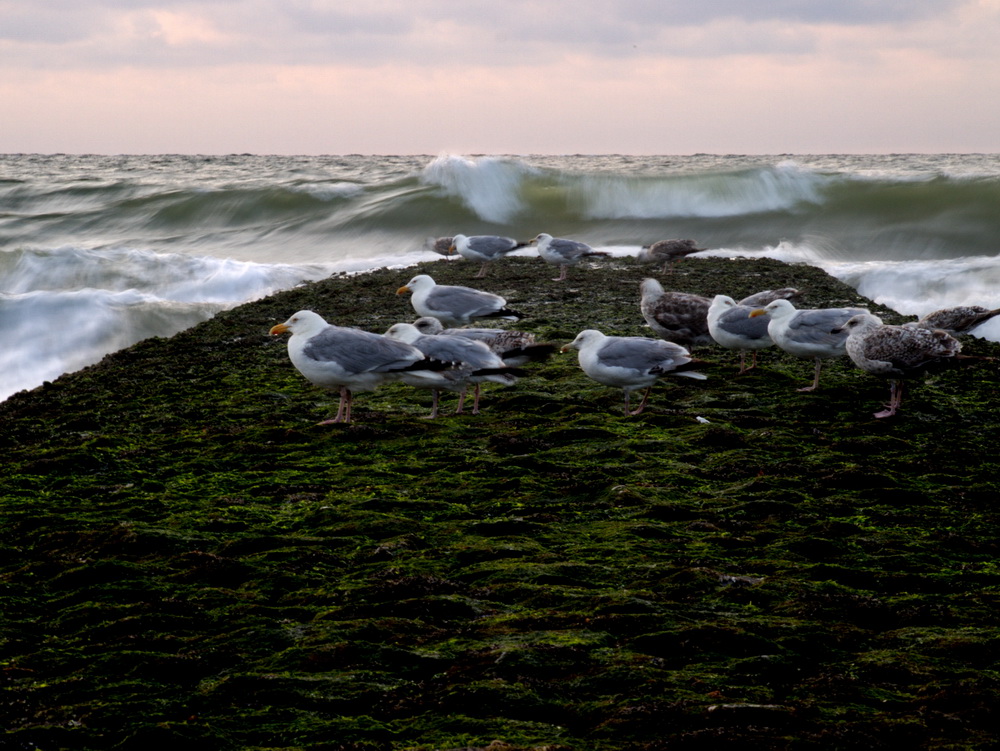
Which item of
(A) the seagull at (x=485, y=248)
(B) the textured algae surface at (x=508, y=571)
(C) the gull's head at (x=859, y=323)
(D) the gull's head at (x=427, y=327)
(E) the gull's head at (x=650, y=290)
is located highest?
(A) the seagull at (x=485, y=248)

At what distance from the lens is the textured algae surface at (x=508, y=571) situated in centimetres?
343

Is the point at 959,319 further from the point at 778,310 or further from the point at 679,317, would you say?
the point at 679,317

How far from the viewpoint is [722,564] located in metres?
4.91

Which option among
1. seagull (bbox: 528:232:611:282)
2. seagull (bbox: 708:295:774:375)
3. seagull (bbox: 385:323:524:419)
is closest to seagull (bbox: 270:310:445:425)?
seagull (bbox: 385:323:524:419)

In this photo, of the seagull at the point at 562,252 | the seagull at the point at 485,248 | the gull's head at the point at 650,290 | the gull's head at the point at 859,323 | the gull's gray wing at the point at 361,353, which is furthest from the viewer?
the seagull at the point at 485,248

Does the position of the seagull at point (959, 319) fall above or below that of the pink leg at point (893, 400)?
above

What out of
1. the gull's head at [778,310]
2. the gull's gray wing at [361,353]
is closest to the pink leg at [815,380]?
the gull's head at [778,310]

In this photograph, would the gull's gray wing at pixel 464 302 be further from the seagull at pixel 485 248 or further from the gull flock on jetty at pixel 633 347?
the seagull at pixel 485 248

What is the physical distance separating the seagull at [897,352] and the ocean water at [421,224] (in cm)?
916

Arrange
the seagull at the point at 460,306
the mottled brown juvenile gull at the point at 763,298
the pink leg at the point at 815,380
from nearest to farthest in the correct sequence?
1. the pink leg at the point at 815,380
2. the mottled brown juvenile gull at the point at 763,298
3. the seagull at the point at 460,306

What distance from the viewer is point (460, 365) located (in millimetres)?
7781

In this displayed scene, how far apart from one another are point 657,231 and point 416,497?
2381 cm

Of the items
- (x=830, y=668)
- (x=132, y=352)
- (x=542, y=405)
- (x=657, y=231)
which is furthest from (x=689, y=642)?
(x=657, y=231)

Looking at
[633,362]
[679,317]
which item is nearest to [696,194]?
[679,317]
